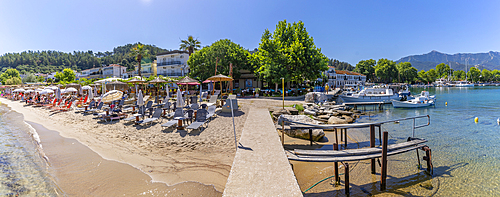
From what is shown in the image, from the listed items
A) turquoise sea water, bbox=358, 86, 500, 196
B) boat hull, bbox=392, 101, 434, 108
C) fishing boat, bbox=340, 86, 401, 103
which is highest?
fishing boat, bbox=340, 86, 401, 103

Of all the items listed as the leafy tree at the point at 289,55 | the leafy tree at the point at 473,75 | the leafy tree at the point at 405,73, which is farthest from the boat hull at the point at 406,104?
the leafy tree at the point at 473,75

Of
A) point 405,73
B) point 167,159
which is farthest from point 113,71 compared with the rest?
point 405,73

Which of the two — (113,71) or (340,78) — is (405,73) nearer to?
(340,78)

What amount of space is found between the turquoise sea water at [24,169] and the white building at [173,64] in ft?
133

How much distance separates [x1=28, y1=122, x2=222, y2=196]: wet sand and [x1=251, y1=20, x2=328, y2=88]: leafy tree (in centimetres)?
2240

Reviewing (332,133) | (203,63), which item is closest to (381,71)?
(203,63)

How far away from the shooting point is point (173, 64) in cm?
5078

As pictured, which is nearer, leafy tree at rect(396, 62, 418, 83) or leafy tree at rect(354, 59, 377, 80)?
leafy tree at rect(354, 59, 377, 80)

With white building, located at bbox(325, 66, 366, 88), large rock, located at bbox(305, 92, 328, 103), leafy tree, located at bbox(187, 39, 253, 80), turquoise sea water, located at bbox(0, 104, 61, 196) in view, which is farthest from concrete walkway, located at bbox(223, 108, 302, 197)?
white building, located at bbox(325, 66, 366, 88)

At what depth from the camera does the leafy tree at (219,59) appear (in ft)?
107

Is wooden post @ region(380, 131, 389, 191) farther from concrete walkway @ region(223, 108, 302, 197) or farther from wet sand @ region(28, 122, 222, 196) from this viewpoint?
wet sand @ region(28, 122, 222, 196)

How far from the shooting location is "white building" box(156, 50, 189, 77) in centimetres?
4981

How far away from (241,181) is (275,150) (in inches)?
72.9

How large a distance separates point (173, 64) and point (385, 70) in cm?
8722
